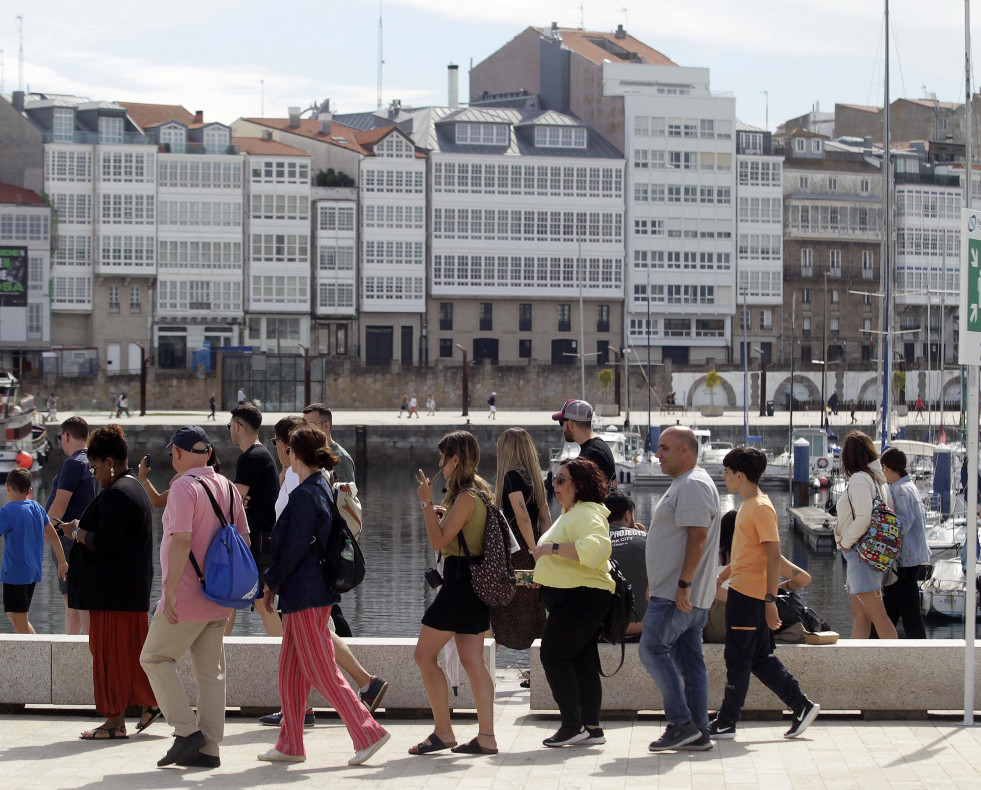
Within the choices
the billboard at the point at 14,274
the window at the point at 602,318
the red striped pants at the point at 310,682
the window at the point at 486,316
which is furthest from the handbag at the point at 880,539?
the window at the point at 602,318

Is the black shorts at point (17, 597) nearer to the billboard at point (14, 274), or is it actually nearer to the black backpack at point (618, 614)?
the black backpack at point (618, 614)

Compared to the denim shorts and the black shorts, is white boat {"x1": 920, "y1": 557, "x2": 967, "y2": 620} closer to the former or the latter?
the denim shorts

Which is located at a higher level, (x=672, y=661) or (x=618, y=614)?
(x=618, y=614)

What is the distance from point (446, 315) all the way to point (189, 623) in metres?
72.6

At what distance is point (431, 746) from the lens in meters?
7.66

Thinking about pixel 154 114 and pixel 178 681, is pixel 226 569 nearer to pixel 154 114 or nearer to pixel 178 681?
pixel 178 681

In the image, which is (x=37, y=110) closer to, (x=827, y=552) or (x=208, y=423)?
(x=208, y=423)

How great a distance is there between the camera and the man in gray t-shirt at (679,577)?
24.7ft

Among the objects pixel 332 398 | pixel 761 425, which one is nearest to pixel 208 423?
pixel 332 398

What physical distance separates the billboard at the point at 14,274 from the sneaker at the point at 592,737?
7040 centimetres

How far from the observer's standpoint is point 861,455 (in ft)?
30.4

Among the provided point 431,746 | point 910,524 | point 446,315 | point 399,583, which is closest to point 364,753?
point 431,746

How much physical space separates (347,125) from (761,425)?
38.9 metres

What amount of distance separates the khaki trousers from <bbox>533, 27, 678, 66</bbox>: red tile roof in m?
80.0
